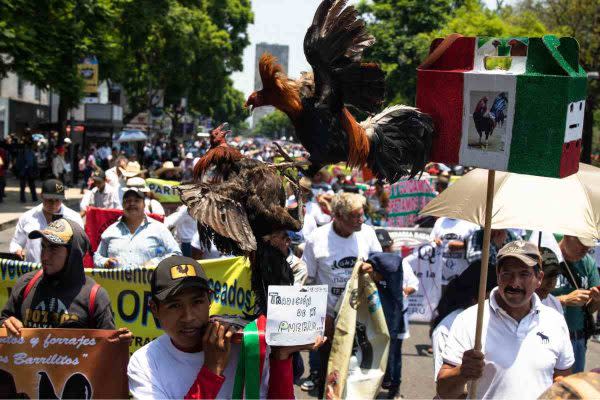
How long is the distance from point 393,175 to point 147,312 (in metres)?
3.15

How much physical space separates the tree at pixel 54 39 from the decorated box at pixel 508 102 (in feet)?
54.0

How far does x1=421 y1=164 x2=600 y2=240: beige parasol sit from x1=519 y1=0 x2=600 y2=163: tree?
26.0 metres

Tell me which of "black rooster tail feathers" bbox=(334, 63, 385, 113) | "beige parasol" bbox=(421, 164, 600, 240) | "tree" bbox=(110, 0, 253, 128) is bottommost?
"beige parasol" bbox=(421, 164, 600, 240)

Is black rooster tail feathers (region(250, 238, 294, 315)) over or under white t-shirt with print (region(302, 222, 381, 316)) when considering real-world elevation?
over

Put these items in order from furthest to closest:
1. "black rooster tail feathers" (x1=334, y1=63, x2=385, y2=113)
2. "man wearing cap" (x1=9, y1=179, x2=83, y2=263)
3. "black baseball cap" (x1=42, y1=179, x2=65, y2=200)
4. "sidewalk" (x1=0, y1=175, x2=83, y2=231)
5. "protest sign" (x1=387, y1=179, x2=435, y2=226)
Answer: "sidewalk" (x1=0, y1=175, x2=83, y2=231), "protest sign" (x1=387, y1=179, x2=435, y2=226), "black baseball cap" (x1=42, y1=179, x2=65, y2=200), "man wearing cap" (x1=9, y1=179, x2=83, y2=263), "black rooster tail feathers" (x1=334, y1=63, x2=385, y2=113)

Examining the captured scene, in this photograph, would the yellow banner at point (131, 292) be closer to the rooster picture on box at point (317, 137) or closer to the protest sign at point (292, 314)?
the rooster picture on box at point (317, 137)

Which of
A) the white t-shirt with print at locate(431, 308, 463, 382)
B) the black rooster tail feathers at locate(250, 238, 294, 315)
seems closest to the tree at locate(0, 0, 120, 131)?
the white t-shirt with print at locate(431, 308, 463, 382)

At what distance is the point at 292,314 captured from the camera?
2.78 metres

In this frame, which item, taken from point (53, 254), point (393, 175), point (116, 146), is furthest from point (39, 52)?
point (116, 146)

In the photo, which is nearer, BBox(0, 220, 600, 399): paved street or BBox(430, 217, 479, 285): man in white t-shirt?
BBox(0, 220, 600, 399): paved street

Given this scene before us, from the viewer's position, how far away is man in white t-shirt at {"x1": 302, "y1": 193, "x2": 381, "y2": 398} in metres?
6.34

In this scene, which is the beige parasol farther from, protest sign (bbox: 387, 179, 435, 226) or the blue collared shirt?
protest sign (bbox: 387, 179, 435, 226)

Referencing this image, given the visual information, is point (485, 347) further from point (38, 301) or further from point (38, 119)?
point (38, 119)

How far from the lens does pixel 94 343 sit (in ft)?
12.6
